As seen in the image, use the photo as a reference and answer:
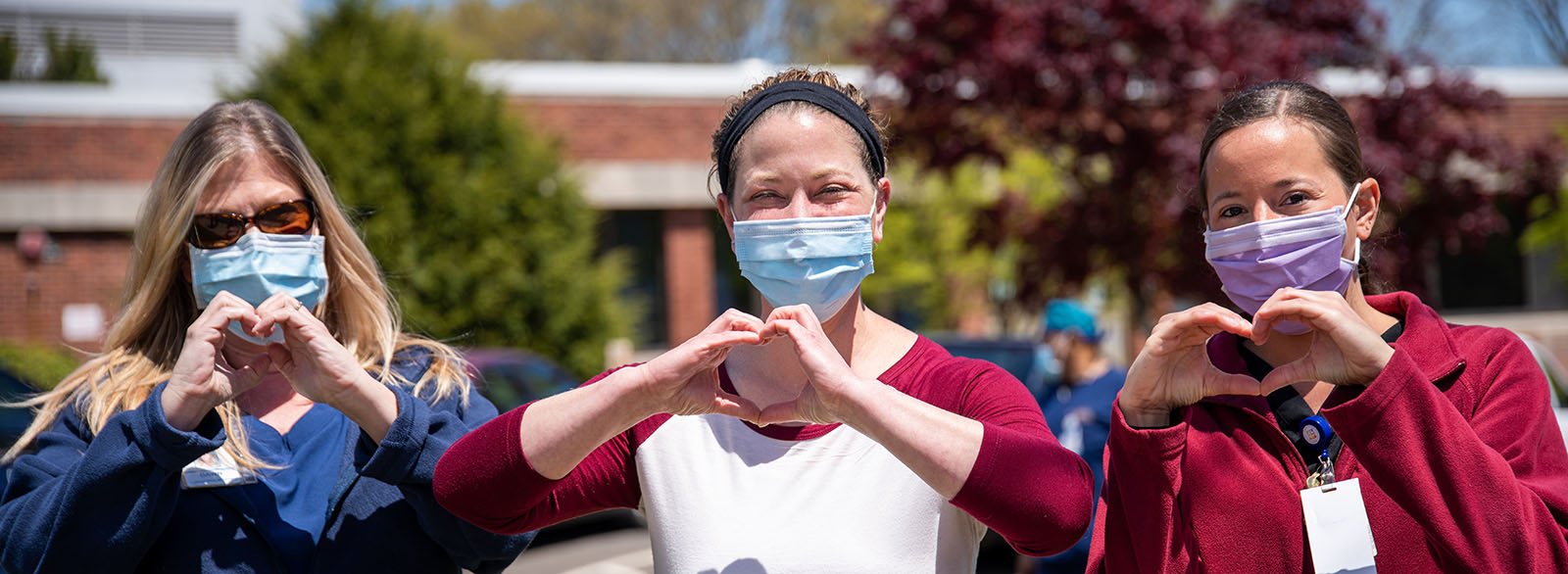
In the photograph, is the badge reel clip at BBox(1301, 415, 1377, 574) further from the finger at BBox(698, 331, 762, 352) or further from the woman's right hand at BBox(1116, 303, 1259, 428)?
the finger at BBox(698, 331, 762, 352)

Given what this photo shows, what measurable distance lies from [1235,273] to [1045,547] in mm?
685

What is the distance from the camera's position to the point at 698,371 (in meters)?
2.20

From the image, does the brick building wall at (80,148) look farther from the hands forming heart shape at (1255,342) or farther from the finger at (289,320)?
the hands forming heart shape at (1255,342)

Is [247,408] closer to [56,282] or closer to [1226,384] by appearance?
[1226,384]

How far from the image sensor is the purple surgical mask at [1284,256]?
7.69 feet

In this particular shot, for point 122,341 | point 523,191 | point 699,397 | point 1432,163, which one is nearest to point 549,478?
point 699,397

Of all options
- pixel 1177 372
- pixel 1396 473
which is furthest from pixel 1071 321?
pixel 1396 473

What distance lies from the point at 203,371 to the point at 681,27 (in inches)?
1171

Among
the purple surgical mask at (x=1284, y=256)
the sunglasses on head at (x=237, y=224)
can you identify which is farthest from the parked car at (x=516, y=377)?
the purple surgical mask at (x=1284, y=256)

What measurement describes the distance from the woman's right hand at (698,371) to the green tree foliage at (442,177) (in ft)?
36.0

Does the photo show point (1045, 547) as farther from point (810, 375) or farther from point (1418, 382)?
point (1418, 382)

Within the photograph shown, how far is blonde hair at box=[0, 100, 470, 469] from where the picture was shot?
108 inches

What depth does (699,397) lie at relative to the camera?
225 centimetres

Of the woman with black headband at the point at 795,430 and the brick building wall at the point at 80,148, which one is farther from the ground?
the brick building wall at the point at 80,148
